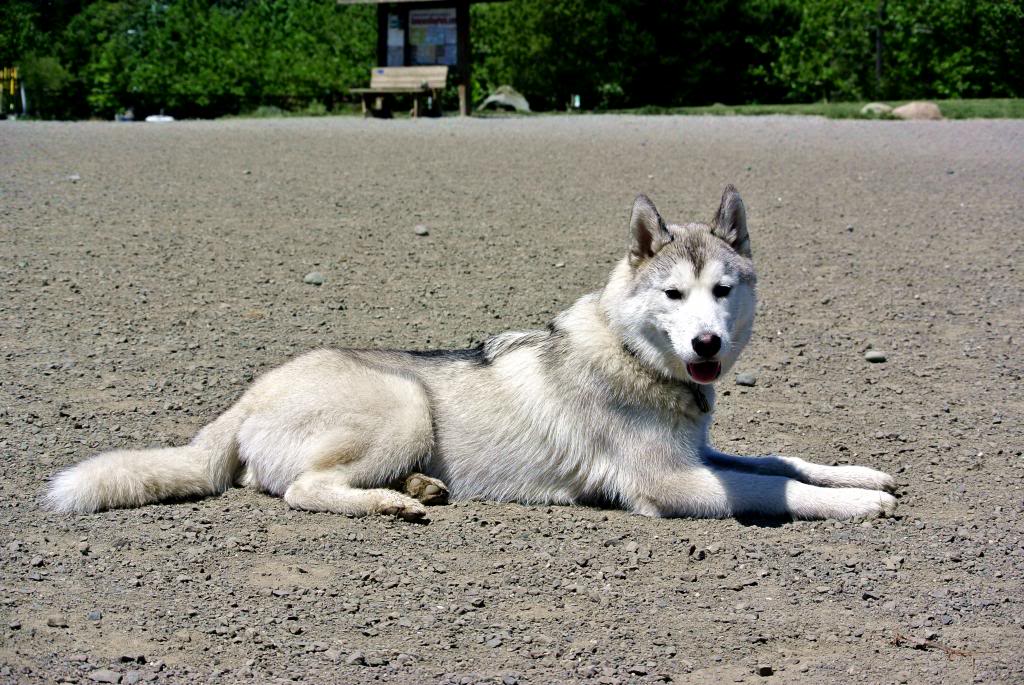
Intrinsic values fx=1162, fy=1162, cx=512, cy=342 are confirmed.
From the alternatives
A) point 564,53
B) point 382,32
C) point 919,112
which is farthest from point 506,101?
point 919,112

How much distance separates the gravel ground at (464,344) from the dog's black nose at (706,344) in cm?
75

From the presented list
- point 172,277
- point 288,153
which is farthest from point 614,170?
point 172,277

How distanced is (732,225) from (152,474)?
2647 millimetres

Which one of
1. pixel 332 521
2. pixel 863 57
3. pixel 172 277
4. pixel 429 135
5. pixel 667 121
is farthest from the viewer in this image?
pixel 863 57

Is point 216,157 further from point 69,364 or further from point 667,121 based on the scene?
point 667,121

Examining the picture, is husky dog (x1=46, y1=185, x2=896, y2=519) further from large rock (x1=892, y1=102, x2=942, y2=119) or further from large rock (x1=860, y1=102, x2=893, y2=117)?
large rock (x1=860, y1=102, x2=893, y2=117)

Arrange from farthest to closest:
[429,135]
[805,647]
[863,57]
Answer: [863,57]
[429,135]
[805,647]

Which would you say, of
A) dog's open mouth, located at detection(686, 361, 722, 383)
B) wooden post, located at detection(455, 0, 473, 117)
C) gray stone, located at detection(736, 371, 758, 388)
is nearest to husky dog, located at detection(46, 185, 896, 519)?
dog's open mouth, located at detection(686, 361, 722, 383)

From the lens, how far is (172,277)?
866 cm

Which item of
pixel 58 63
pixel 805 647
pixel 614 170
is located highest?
pixel 58 63

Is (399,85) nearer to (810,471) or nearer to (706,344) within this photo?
(810,471)

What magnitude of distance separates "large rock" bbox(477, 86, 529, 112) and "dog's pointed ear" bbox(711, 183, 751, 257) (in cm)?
2450

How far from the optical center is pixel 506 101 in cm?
2945

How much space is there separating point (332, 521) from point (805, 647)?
1.97m
